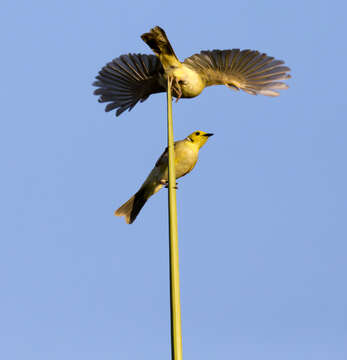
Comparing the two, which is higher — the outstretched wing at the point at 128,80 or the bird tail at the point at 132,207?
the outstretched wing at the point at 128,80

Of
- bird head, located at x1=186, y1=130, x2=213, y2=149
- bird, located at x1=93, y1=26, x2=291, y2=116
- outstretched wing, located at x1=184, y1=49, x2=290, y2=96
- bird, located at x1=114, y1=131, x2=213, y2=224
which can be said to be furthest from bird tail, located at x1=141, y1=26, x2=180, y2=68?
bird head, located at x1=186, y1=130, x2=213, y2=149

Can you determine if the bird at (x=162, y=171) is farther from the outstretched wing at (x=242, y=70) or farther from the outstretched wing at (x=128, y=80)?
the outstretched wing at (x=242, y=70)

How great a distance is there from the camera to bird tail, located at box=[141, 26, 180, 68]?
2.79 m

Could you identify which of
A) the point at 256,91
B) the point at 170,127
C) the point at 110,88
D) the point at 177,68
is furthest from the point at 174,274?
the point at 110,88

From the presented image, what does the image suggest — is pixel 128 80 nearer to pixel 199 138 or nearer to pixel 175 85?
pixel 175 85

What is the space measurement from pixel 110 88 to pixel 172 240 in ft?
5.41

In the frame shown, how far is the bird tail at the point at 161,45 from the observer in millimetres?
2787

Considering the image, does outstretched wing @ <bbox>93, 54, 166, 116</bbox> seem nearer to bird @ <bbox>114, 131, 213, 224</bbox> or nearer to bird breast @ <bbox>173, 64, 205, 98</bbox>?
bird breast @ <bbox>173, 64, 205, 98</bbox>

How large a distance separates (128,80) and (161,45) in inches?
19.2

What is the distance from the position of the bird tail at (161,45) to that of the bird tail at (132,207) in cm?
108

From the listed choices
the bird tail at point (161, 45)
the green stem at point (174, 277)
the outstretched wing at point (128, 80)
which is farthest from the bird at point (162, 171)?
the green stem at point (174, 277)

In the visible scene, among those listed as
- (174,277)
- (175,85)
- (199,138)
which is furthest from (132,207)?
(174,277)

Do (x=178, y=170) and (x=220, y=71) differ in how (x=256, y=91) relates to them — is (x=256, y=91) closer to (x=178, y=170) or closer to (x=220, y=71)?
(x=220, y=71)

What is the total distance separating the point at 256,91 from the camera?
3.16m
